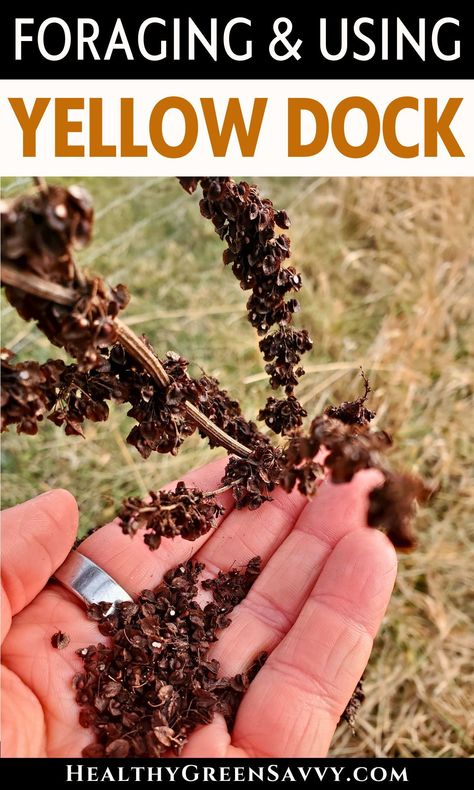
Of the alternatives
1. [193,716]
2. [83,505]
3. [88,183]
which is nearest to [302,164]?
[88,183]

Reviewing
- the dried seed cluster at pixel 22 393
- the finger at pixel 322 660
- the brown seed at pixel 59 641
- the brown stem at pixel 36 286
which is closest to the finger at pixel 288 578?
the finger at pixel 322 660

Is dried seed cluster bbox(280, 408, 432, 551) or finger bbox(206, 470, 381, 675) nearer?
dried seed cluster bbox(280, 408, 432, 551)

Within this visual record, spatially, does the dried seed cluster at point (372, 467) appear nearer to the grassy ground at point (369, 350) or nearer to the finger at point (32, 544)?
the finger at point (32, 544)

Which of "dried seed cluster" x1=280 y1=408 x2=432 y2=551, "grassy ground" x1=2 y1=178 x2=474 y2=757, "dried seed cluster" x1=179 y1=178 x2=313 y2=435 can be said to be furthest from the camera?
"grassy ground" x1=2 y1=178 x2=474 y2=757

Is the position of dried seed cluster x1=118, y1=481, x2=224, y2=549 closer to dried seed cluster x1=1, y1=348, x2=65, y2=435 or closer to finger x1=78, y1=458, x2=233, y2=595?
dried seed cluster x1=1, y1=348, x2=65, y2=435

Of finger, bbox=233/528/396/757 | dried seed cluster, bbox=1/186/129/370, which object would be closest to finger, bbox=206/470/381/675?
finger, bbox=233/528/396/757

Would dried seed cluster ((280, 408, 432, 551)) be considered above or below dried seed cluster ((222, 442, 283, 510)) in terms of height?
above

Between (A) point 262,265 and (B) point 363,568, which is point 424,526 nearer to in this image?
(B) point 363,568

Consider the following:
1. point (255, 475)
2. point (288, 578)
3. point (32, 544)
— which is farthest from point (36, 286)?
point (288, 578)
